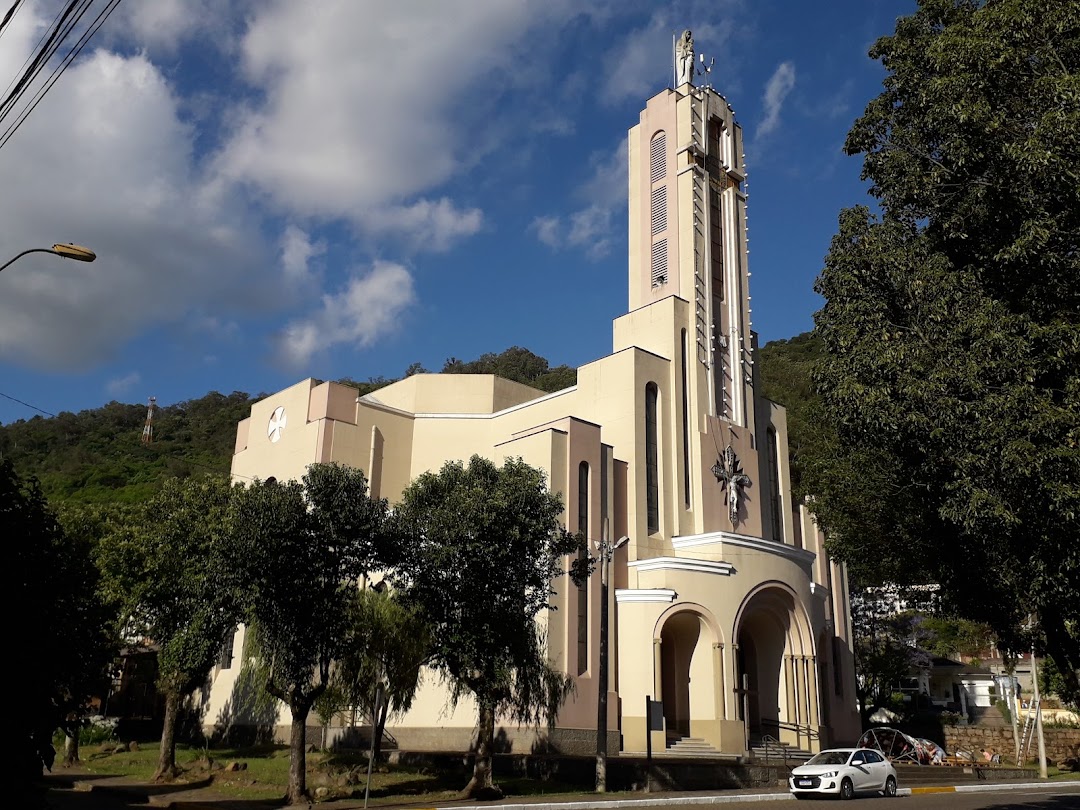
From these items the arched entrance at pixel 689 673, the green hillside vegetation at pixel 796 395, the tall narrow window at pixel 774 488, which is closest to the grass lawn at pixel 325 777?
the arched entrance at pixel 689 673

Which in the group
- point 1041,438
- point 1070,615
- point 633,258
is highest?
point 633,258

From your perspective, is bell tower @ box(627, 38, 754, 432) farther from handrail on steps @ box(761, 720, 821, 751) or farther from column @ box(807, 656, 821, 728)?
handrail on steps @ box(761, 720, 821, 751)

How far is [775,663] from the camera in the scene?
32094mm

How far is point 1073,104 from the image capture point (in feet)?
36.9

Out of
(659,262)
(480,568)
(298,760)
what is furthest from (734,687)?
(659,262)

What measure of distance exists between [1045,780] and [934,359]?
72.8ft

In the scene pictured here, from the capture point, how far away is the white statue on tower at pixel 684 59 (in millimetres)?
39250

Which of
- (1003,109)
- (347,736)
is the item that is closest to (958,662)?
(347,736)

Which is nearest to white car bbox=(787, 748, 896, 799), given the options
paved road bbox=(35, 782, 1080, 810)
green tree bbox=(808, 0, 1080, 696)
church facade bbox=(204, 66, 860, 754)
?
paved road bbox=(35, 782, 1080, 810)

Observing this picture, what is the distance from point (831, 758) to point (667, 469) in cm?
1283

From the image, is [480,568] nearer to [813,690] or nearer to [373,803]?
[373,803]

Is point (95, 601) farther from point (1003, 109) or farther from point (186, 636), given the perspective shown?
point (1003, 109)

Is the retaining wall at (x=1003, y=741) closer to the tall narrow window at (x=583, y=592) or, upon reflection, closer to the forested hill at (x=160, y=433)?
the forested hill at (x=160, y=433)

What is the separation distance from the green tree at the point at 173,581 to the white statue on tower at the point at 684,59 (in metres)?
25.5
